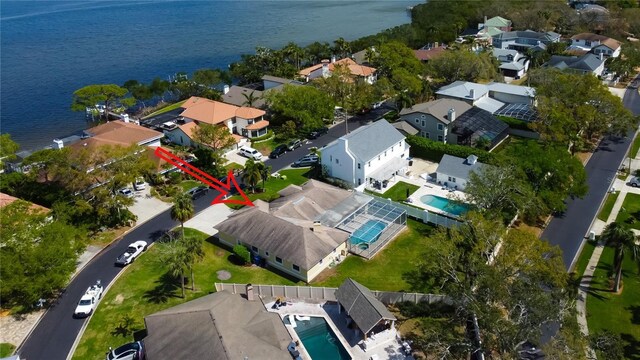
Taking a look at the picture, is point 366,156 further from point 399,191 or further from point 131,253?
point 131,253

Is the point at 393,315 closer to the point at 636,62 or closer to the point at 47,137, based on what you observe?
the point at 47,137

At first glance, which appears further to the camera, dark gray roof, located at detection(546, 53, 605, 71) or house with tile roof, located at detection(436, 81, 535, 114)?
dark gray roof, located at detection(546, 53, 605, 71)

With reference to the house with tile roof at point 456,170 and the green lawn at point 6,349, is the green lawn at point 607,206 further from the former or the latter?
the green lawn at point 6,349

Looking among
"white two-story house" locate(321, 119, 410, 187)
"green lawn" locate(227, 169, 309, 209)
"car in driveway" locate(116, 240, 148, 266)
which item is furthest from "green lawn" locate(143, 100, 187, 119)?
"car in driveway" locate(116, 240, 148, 266)

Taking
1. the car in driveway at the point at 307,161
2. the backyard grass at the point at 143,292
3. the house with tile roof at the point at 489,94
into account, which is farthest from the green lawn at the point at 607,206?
the backyard grass at the point at 143,292

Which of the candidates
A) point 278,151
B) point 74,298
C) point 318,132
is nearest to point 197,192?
point 278,151

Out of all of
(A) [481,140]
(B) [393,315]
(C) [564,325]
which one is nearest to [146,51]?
(A) [481,140]

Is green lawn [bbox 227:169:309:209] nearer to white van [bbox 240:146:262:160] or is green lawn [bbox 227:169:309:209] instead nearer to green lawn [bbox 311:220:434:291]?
white van [bbox 240:146:262:160]
